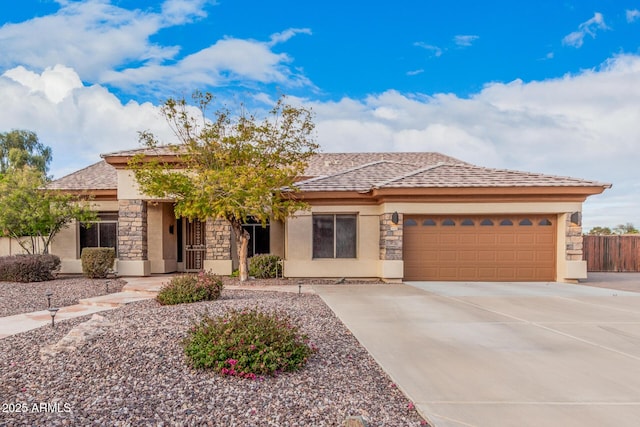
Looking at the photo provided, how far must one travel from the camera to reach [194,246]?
16.8 m

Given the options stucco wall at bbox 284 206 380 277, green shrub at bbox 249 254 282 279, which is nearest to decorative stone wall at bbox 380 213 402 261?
stucco wall at bbox 284 206 380 277

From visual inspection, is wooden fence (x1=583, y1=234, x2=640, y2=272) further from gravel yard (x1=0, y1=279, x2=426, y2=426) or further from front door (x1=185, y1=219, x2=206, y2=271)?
gravel yard (x1=0, y1=279, x2=426, y2=426)

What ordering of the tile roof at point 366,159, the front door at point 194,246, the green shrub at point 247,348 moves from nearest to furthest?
the green shrub at point 247,348
the front door at point 194,246
the tile roof at point 366,159

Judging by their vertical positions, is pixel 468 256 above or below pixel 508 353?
above

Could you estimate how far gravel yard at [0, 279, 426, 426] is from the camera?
11.1ft

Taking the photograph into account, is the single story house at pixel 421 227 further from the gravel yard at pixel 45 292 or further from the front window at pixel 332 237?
the gravel yard at pixel 45 292

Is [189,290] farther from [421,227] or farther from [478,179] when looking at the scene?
[478,179]

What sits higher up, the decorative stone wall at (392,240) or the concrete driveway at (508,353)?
the decorative stone wall at (392,240)

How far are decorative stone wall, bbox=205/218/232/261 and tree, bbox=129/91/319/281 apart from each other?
2171 millimetres

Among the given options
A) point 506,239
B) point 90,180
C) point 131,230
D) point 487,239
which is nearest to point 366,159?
point 487,239

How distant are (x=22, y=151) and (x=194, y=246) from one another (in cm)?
2277

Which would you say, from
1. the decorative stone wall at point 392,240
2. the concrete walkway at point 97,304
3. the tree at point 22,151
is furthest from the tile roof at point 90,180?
the tree at point 22,151

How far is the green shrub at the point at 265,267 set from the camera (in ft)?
46.0

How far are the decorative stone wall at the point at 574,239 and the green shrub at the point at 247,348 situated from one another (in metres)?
11.6
